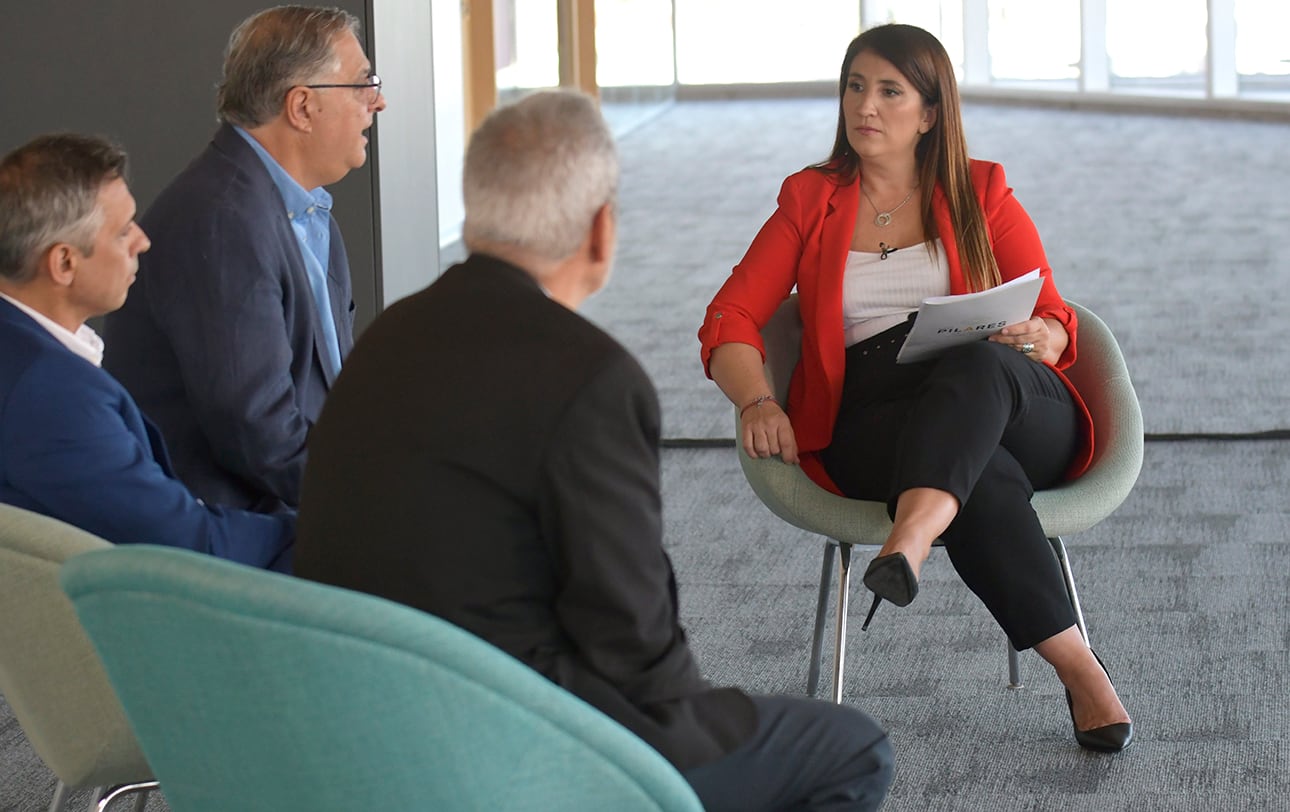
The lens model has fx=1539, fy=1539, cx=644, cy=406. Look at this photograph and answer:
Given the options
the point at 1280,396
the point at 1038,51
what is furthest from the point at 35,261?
the point at 1038,51

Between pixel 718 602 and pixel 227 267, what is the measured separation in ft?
4.83

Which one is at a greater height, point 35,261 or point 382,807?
point 35,261

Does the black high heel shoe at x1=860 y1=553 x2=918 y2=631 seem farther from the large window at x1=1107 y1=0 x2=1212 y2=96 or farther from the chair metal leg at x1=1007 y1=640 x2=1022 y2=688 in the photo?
the large window at x1=1107 y1=0 x2=1212 y2=96

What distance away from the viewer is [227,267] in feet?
7.07

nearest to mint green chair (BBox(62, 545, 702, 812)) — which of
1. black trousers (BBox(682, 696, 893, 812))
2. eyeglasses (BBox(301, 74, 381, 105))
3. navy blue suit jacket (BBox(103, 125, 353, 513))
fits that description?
black trousers (BBox(682, 696, 893, 812))

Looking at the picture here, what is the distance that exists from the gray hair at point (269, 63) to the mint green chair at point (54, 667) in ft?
3.02

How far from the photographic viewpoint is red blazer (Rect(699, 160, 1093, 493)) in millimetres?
2662

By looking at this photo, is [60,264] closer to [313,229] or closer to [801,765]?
[313,229]

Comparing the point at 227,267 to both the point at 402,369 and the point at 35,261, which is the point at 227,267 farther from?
the point at 402,369

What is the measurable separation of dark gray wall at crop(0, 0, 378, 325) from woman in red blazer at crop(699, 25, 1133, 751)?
5.65 feet

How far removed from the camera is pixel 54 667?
5.38 ft

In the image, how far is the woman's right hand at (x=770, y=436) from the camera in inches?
101

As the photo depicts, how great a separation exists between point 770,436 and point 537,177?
1.20 meters

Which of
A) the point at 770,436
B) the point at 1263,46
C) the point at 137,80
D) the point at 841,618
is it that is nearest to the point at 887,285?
Answer: the point at 770,436
